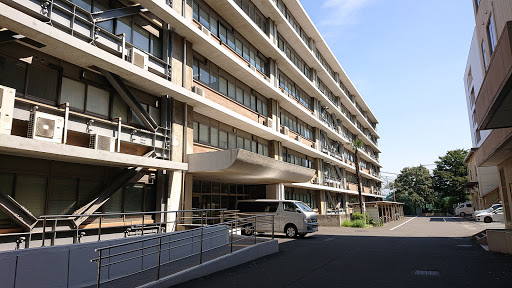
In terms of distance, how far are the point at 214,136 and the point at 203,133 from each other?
109 centimetres

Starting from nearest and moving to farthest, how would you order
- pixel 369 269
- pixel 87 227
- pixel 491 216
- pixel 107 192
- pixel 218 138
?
pixel 369 269, pixel 87 227, pixel 107 192, pixel 218 138, pixel 491 216

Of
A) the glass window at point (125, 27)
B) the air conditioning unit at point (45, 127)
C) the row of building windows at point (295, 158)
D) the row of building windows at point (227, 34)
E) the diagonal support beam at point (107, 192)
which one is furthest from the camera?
the row of building windows at point (295, 158)

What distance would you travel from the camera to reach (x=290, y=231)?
20312mm

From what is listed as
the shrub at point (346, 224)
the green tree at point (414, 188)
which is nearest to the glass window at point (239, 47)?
the shrub at point (346, 224)

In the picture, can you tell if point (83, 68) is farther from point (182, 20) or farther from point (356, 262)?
point (356, 262)

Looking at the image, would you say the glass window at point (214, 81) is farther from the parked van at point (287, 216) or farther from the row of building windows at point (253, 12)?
the parked van at point (287, 216)

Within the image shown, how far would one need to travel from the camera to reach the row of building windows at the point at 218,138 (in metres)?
19.0

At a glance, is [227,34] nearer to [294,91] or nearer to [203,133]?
[203,133]

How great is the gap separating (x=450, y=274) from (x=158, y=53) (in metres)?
14.0

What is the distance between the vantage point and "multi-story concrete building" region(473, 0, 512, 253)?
25.9 feet

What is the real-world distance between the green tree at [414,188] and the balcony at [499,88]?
7154 centimetres

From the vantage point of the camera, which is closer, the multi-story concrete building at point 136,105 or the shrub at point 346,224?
the multi-story concrete building at point 136,105

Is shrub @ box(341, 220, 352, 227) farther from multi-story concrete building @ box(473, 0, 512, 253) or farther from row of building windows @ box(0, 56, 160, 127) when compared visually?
row of building windows @ box(0, 56, 160, 127)

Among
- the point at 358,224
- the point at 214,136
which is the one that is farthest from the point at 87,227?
the point at 358,224
